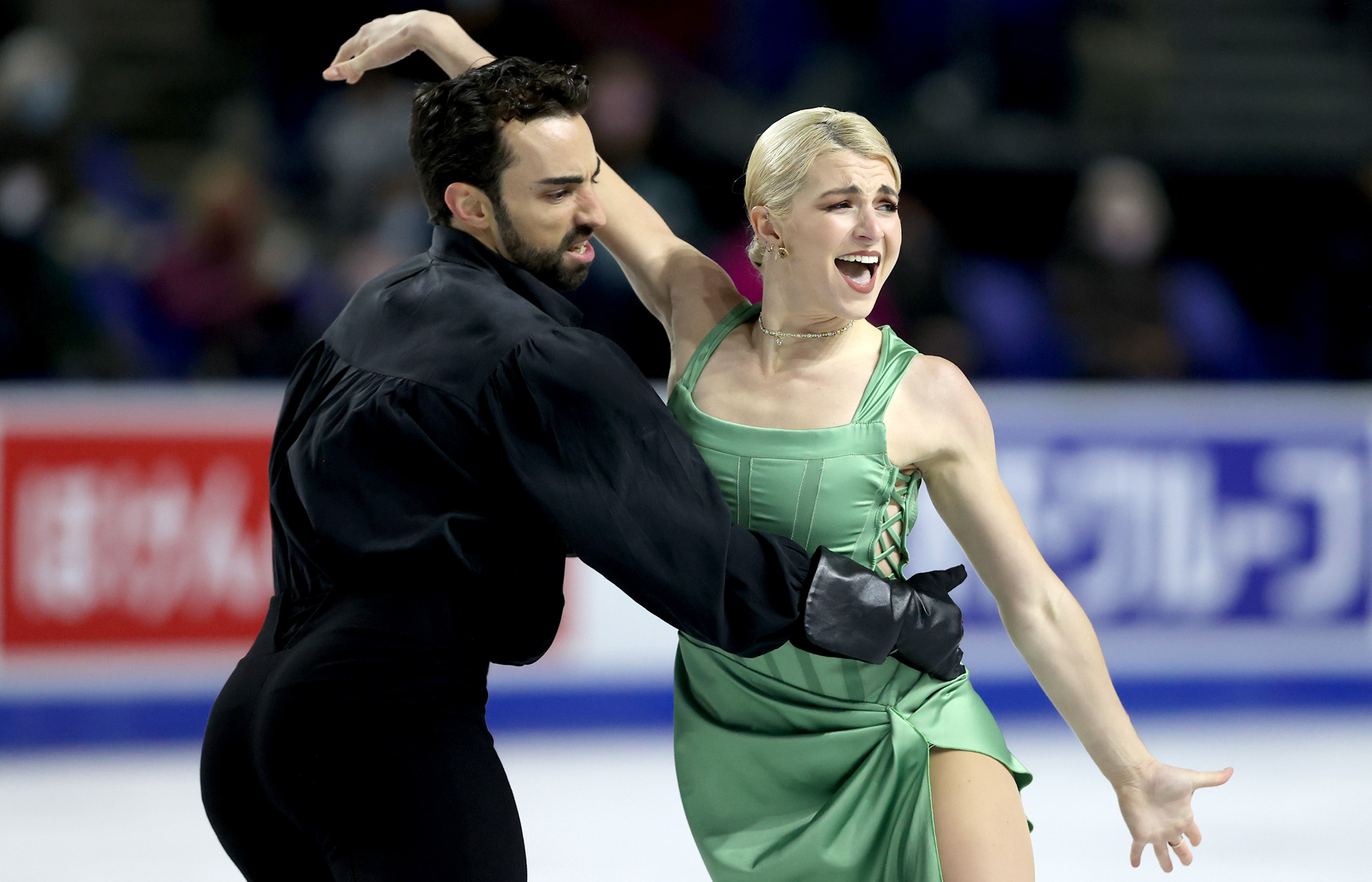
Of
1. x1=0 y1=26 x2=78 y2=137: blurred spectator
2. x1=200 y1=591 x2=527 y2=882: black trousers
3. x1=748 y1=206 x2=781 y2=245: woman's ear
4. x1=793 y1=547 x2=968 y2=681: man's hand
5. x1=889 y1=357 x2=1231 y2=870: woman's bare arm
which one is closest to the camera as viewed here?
x1=200 y1=591 x2=527 y2=882: black trousers

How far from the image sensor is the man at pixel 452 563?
Answer: 1876 mm

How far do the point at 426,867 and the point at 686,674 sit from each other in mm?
735

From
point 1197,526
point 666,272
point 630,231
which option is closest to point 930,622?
point 666,272

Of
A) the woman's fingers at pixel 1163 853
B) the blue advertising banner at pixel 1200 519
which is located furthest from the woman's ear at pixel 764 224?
the blue advertising banner at pixel 1200 519

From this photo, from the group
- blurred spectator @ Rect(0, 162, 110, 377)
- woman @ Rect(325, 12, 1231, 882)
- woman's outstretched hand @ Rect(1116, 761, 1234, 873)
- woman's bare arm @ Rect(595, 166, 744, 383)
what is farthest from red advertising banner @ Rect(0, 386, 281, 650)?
woman's outstretched hand @ Rect(1116, 761, 1234, 873)

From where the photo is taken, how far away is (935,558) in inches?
204

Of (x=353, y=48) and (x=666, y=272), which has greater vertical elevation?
(x=353, y=48)

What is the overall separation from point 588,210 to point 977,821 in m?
1.05

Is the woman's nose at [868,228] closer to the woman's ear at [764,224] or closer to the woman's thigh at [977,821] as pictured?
the woman's ear at [764,224]

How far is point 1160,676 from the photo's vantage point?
5.40 meters

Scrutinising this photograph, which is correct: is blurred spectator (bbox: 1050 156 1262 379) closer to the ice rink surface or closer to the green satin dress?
the ice rink surface

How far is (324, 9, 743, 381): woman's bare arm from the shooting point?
102 inches

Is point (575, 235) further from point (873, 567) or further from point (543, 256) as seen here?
point (873, 567)

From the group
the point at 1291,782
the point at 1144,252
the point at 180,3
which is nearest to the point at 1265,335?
the point at 1144,252
